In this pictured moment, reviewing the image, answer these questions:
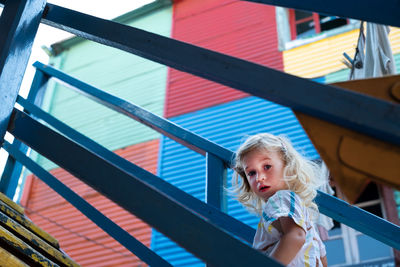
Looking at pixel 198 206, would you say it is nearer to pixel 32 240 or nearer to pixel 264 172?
pixel 264 172

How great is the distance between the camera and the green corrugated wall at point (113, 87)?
10.2 meters

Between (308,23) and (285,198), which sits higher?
(308,23)

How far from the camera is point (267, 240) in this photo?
5.83ft

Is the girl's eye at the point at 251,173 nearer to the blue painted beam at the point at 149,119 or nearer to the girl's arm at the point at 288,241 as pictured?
the blue painted beam at the point at 149,119

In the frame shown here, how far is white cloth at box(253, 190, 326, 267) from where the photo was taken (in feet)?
5.65

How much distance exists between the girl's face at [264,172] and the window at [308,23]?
7.54 m

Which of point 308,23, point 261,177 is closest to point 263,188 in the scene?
point 261,177

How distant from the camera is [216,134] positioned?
28.7 ft

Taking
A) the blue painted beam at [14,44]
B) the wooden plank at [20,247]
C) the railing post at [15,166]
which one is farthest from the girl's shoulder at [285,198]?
the railing post at [15,166]

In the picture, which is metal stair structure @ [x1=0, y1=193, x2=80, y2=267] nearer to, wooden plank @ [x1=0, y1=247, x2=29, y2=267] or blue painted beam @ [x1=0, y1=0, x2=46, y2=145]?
wooden plank @ [x1=0, y1=247, x2=29, y2=267]

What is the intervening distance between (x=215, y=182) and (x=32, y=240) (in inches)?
33.6

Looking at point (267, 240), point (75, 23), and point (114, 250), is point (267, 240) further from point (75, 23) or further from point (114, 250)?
point (114, 250)

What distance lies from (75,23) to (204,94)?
7987 mm

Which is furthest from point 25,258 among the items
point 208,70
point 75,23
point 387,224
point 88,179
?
point 387,224
